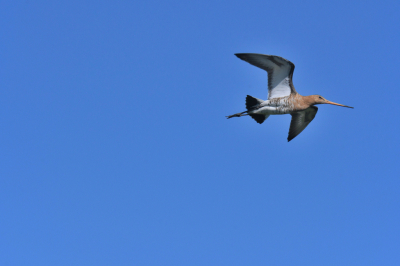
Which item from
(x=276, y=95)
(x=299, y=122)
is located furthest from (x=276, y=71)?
(x=299, y=122)

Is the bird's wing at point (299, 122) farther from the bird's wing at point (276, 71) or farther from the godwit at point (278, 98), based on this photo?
the bird's wing at point (276, 71)

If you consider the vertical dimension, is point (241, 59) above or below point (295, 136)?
above

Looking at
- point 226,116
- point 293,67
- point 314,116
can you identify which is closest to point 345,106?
point 314,116

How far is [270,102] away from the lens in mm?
16203

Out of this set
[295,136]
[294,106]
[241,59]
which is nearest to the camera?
[241,59]

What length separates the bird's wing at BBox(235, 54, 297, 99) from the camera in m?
15.4

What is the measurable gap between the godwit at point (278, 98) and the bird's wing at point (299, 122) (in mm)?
409

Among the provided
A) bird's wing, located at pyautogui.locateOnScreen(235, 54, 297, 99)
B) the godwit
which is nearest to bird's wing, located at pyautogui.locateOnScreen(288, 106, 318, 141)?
the godwit

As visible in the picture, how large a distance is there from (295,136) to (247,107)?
237 centimetres

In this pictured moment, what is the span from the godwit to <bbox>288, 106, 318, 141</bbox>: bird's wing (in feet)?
1.34

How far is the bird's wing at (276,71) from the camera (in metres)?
15.4

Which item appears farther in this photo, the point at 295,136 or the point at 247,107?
the point at 295,136

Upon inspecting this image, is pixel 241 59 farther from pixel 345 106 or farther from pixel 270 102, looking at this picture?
pixel 345 106

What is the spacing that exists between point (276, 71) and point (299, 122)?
250 centimetres
